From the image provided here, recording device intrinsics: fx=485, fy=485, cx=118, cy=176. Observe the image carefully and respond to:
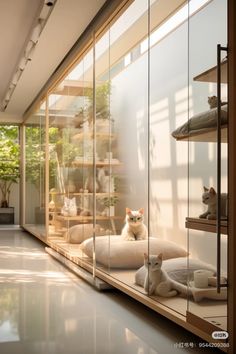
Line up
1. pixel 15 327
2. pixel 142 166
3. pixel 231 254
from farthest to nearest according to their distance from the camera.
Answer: pixel 142 166 < pixel 15 327 < pixel 231 254

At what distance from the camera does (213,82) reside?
2506mm

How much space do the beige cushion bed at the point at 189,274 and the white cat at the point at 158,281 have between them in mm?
55

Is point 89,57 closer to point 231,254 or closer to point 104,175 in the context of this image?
point 104,175

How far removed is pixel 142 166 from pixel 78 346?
1.51 meters

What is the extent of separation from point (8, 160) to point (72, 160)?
6.42 meters

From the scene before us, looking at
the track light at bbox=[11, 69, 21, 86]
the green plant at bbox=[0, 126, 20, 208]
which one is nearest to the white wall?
the track light at bbox=[11, 69, 21, 86]

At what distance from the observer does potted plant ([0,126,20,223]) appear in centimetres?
1130

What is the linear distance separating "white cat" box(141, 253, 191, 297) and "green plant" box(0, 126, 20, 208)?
8.49 metres

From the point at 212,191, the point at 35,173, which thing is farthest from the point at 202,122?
the point at 35,173

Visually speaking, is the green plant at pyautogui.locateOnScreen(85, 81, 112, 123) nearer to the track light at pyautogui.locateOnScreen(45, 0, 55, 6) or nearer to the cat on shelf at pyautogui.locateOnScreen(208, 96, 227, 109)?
the track light at pyautogui.locateOnScreen(45, 0, 55, 6)

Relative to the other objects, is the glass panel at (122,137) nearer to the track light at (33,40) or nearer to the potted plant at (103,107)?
the potted plant at (103,107)

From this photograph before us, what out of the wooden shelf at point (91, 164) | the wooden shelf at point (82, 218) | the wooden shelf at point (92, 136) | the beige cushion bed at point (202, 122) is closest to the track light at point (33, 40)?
the wooden shelf at point (92, 136)

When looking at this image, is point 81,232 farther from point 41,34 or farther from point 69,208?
point 41,34

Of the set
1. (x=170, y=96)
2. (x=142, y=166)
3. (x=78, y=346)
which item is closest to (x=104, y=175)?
(x=142, y=166)
